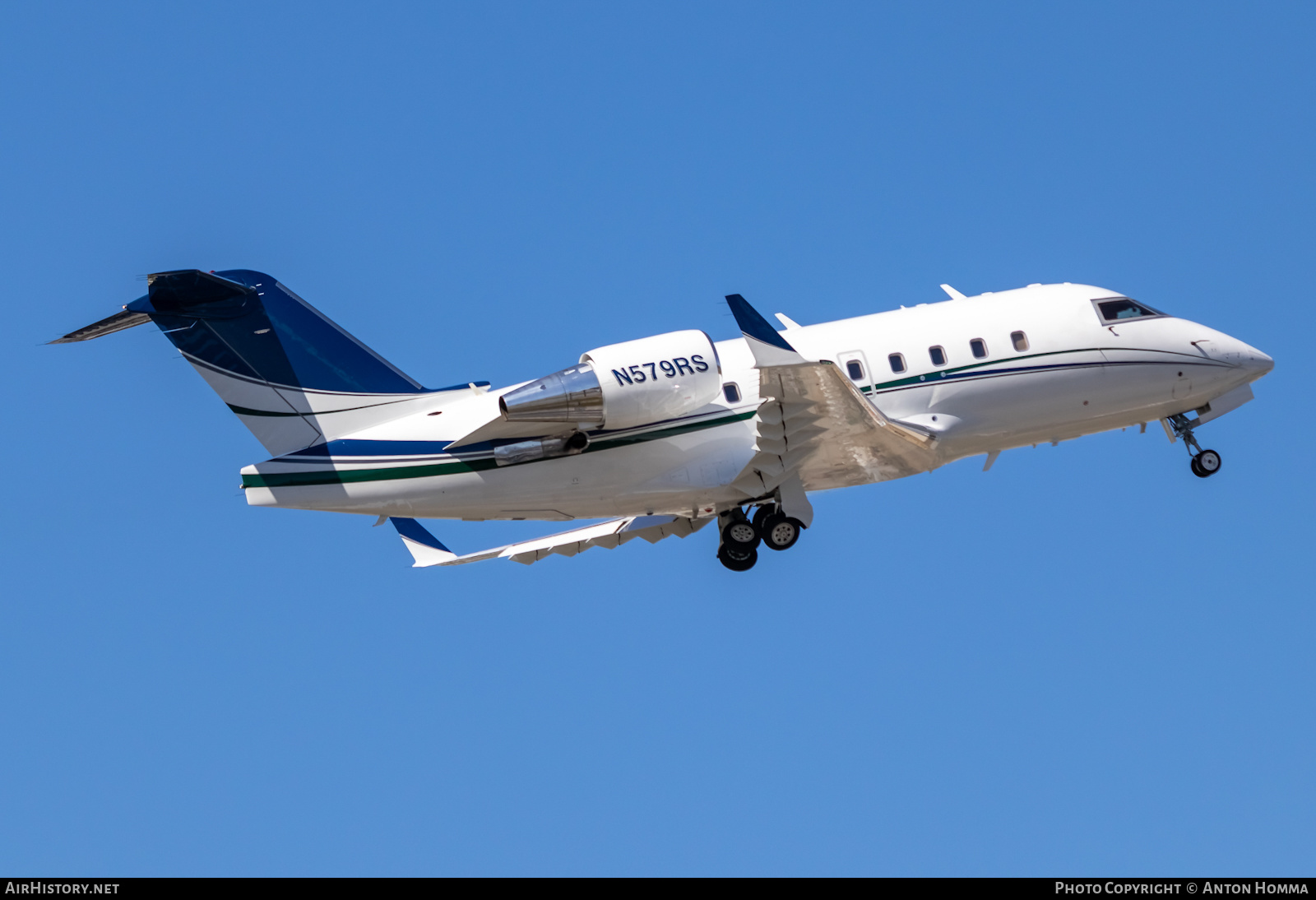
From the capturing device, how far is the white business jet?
74.7 ft

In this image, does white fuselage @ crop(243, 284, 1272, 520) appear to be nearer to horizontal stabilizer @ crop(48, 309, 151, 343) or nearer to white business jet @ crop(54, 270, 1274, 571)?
white business jet @ crop(54, 270, 1274, 571)

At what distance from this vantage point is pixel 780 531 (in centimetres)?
2459

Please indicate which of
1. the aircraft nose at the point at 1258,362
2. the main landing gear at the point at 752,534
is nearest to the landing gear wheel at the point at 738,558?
the main landing gear at the point at 752,534

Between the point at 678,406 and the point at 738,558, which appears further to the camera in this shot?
the point at 738,558

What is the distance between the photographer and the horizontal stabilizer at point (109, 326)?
2223 cm

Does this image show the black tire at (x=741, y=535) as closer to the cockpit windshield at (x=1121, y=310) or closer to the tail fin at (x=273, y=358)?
the tail fin at (x=273, y=358)

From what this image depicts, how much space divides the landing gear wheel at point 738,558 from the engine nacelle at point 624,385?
116 inches

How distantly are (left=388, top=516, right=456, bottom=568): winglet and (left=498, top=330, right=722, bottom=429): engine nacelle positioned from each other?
16.5 feet

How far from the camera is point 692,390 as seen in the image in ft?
75.6

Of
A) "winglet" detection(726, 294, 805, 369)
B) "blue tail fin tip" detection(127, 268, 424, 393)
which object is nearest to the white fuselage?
"blue tail fin tip" detection(127, 268, 424, 393)

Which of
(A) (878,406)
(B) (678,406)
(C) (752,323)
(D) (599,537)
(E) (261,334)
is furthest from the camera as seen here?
(D) (599,537)

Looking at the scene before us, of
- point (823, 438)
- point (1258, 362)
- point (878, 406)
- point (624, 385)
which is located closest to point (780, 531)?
point (823, 438)

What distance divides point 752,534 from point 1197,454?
7930 mm

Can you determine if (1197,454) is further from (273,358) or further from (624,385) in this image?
(273,358)
